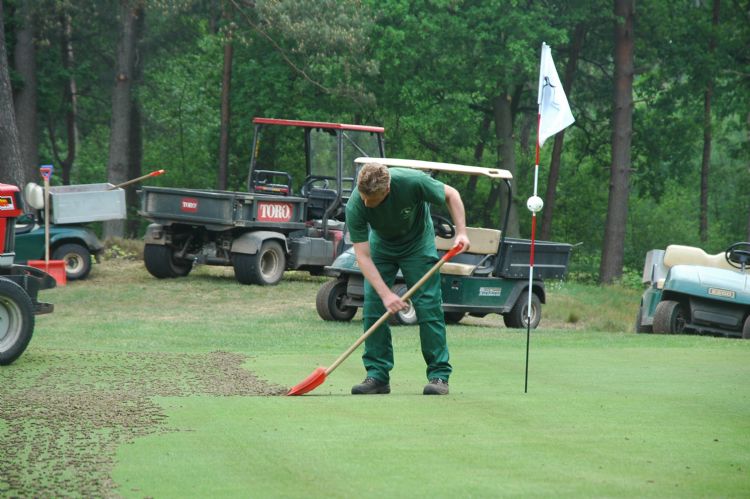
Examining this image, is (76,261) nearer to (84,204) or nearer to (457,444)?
(84,204)

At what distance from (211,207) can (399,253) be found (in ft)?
39.3

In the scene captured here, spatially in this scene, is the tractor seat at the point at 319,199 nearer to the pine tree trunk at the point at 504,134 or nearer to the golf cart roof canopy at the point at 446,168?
the golf cart roof canopy at the point at 446,168

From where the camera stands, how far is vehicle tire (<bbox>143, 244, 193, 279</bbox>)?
68.8ft

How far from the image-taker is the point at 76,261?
21.2m

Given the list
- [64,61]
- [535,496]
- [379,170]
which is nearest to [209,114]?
[64,61]

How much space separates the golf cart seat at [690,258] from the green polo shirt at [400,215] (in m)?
8.48

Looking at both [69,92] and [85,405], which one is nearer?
[85,405]

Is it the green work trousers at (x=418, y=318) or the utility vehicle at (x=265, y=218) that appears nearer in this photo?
the green work trousers at (x=418, y=318)

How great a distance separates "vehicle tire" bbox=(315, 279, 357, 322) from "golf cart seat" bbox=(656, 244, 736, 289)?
421 centimetres

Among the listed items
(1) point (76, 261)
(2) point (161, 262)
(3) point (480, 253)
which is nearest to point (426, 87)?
(2) point (161, 262)

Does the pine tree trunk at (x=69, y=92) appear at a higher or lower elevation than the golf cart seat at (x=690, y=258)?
higher

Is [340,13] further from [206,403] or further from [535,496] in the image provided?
[535,496]

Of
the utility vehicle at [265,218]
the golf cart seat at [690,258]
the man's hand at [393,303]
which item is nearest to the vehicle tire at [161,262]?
the utility vehicle at [265,218]

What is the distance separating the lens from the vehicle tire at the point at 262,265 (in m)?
20.2
